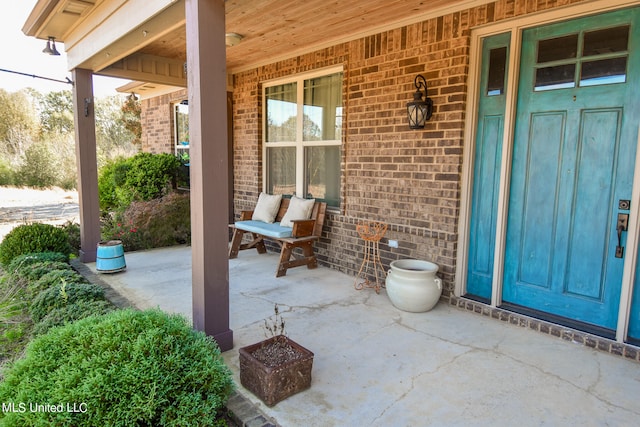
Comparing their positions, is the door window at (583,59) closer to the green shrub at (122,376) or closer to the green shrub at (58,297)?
the green shrub at (122,376)

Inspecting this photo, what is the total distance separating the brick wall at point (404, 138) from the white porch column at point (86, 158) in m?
2.63

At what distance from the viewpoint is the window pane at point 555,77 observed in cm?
284

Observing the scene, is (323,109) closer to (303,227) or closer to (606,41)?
(303,227)

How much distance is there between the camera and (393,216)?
395 cm

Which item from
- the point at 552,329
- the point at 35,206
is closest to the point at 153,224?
the point at 552,329

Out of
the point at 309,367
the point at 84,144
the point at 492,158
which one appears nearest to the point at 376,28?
the point at 492,158

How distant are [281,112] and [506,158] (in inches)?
128

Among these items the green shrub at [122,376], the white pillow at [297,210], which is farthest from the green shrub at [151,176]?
the green shrub at [122,376]

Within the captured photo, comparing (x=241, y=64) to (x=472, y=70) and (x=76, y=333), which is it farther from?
(x=76, y=333)

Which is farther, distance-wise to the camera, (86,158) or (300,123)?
(300,123)

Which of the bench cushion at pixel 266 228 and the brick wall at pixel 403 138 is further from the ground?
the brick wall at pixel 403 138

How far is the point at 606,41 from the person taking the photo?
2686mm

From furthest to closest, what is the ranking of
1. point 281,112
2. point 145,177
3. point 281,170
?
1. point 145,177
2. point 281,170
3. point 281,112

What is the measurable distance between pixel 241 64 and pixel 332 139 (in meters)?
2.12
